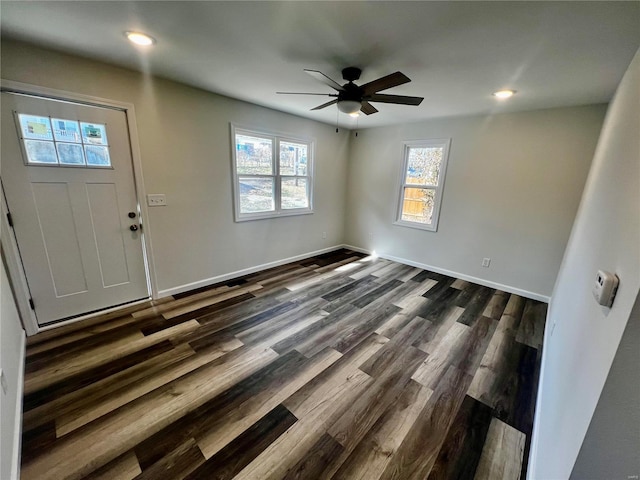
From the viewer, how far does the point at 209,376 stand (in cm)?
194

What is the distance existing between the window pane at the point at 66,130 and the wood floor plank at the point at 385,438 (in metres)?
3.34

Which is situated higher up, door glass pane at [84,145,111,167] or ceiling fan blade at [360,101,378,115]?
ceiling fan blade at [360,101,378,115]

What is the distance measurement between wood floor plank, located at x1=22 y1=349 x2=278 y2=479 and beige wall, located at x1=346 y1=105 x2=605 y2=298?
336 centimetres

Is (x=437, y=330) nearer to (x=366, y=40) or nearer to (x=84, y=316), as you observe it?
(x=366, y=40)

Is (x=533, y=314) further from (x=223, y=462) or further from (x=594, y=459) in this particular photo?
(x=223, y=462)

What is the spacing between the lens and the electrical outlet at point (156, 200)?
9.16 feet

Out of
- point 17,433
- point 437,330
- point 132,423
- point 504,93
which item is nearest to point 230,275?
point 132,423

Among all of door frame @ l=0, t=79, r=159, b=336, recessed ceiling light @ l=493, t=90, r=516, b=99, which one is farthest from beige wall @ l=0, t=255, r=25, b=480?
recessed ceiling light @ l=493, t=90, r=516, b=99

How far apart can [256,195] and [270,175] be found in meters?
0.39

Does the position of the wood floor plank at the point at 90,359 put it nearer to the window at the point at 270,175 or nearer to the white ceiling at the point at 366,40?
the window at the point at 270,175

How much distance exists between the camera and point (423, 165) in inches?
165

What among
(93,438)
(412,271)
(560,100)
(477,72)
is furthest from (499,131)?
(93,438)

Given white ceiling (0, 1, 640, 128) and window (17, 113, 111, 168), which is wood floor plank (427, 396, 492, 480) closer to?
white ceiling (0, 1, 640, 128)

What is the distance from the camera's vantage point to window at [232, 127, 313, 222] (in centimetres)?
355
